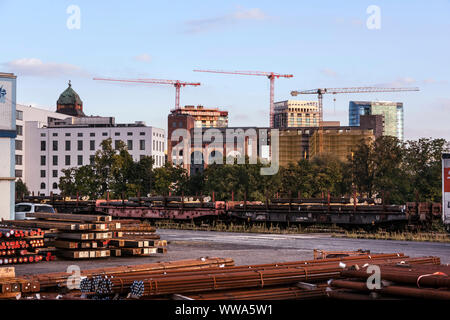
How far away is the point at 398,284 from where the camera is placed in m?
9.71

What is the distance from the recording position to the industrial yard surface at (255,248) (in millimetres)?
19250

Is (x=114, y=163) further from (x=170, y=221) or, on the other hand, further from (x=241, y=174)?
(x=170, y=221)

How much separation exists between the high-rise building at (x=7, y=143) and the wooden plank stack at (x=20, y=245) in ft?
33.2

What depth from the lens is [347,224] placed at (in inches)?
1357

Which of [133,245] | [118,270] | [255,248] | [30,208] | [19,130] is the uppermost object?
[19,130]

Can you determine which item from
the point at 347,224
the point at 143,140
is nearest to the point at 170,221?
the point at 347,224

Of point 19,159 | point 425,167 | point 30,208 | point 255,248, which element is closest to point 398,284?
point 255,248

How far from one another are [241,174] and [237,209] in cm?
2665

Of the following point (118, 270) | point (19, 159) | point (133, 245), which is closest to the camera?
point (118, 270)

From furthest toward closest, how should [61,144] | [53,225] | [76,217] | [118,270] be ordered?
[61,144], [76,217], [53,225], [118,270]

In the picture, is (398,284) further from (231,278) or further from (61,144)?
(61,144)

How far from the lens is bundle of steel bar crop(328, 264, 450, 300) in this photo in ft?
30.1

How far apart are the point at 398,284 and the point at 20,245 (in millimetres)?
12747

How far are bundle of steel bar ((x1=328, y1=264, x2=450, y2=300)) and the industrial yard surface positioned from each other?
8.96m
